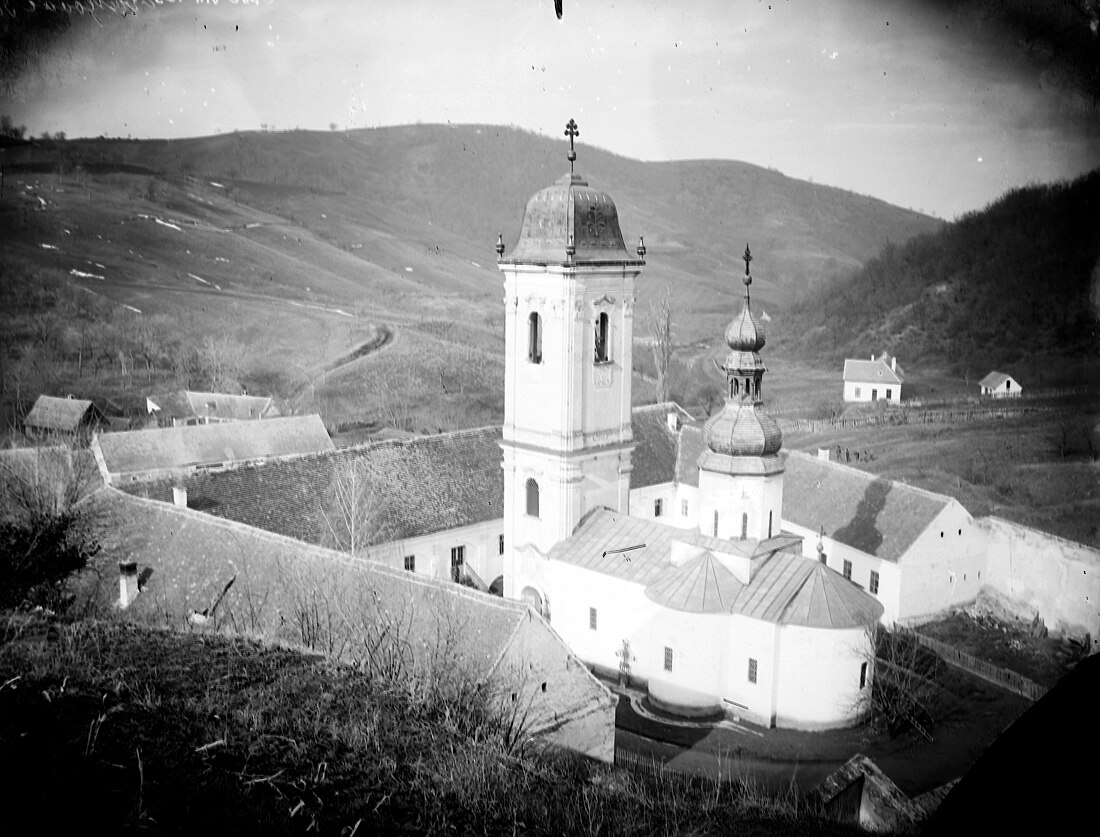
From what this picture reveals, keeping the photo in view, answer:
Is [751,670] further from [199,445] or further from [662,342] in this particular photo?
[662,342]

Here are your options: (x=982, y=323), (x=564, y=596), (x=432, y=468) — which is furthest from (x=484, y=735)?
(x=982, y=323)

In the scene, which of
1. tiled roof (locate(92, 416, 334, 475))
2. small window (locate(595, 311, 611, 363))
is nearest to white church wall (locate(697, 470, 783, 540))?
small window (locate(595, 311, 611, 363))

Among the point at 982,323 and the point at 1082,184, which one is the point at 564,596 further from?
the point at 982,323

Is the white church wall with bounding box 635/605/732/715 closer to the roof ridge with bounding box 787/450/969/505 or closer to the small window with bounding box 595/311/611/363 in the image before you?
the small window with bounding box 595/311/611/363

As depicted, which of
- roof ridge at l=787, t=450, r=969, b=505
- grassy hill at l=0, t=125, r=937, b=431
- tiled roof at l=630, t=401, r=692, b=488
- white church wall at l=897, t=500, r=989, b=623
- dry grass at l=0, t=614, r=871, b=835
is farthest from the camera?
grassy hill at l=0, t=125, r=937, b=431

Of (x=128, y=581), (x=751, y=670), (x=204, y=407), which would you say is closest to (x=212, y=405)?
(x=204, y=407)
